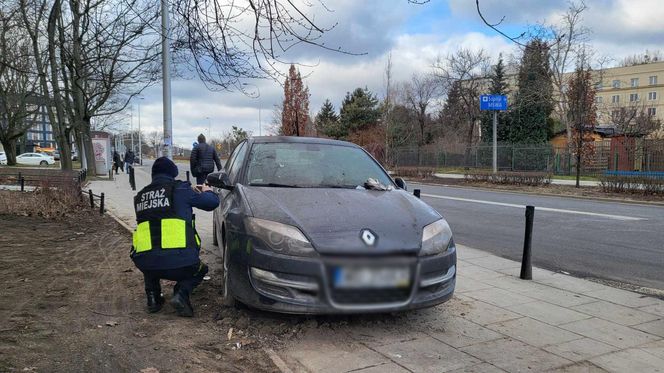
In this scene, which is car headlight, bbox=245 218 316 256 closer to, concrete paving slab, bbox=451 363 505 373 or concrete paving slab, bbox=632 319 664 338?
concrete paving slab, bbox=451 363 505 373

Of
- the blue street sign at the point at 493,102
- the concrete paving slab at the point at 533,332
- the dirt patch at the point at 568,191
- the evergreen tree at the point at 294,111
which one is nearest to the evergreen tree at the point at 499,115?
the blue street sign at the point at 493,102

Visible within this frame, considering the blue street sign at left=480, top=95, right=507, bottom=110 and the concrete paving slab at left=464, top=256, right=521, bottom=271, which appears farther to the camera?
the blue street sign at left=480, top=95, right=507, bottom=110

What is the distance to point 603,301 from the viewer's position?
5312mm

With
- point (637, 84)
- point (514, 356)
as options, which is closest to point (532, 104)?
point (514, 356)

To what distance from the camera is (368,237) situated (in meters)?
3.72

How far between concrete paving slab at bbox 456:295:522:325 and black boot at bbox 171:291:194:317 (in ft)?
8.00

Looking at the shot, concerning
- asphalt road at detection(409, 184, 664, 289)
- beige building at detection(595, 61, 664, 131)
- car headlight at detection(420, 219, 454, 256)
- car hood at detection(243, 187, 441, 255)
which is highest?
beige building at detection(595, 61, 664, 131)

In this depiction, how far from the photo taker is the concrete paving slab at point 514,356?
3580mm

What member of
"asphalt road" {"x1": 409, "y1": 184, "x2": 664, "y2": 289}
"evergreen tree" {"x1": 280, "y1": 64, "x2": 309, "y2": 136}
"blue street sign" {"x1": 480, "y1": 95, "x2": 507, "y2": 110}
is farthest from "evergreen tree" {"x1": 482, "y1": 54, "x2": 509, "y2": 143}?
"asphalt road" {"x1": 409, "y1": 184, "x2": 664, "y2": 289}

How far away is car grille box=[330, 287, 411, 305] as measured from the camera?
145 inches

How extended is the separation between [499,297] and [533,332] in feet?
3.58

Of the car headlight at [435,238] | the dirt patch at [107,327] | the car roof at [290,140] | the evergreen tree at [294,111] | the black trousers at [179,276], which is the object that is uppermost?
the evergreen tree at [294,111]

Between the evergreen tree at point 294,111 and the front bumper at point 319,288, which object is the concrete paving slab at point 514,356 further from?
the evergreen tree at point 294,111

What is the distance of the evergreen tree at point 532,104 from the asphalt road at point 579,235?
80.5ft
